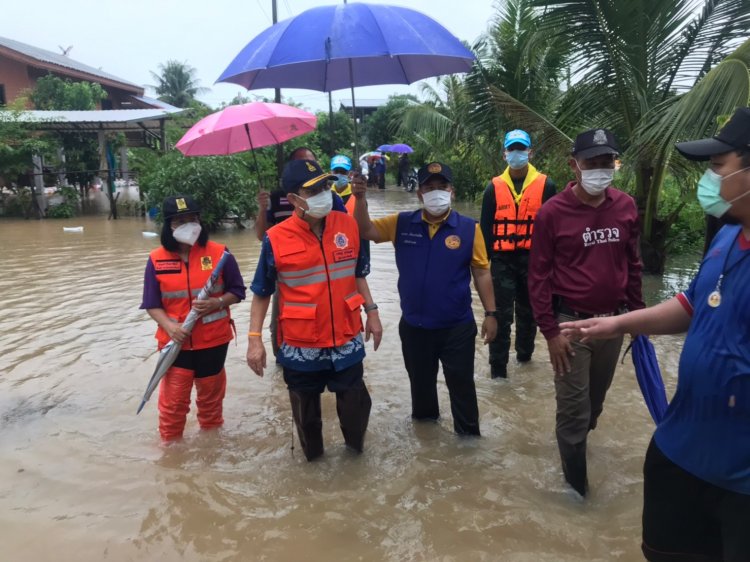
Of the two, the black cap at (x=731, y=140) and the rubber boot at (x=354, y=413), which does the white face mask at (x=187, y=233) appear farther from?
the black cap at (x=731, y=140)

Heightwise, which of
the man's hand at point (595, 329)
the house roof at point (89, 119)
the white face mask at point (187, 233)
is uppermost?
the house roof at point (89, 119)

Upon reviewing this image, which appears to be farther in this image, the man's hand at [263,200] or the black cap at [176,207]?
the man's hand at [263,200]

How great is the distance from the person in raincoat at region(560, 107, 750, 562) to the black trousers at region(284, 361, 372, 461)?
1958 millimetres

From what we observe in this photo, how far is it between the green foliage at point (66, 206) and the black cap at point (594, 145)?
19.0 meters

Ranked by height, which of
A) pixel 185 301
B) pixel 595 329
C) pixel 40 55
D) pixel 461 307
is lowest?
pixel 461 307

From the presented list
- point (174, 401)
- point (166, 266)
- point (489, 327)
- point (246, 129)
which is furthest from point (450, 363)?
point (246, 129)

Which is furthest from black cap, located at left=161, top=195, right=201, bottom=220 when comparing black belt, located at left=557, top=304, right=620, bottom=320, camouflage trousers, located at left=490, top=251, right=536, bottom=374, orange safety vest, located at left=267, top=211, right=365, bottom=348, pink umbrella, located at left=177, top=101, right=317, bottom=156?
camouflage trousers, located at left=490, top=251, right=536, bottom=374

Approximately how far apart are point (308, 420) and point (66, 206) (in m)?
18.2

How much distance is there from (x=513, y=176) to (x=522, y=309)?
1.19 m

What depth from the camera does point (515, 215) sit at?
5.02m

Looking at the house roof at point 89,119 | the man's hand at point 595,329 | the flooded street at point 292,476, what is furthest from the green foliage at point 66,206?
the man's hand at point 595,329

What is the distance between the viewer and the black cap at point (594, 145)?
325 centimetres

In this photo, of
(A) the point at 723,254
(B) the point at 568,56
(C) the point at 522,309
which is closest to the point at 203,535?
(A) the point at 723,254

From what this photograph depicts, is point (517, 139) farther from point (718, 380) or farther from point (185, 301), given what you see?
point (718, 380)
